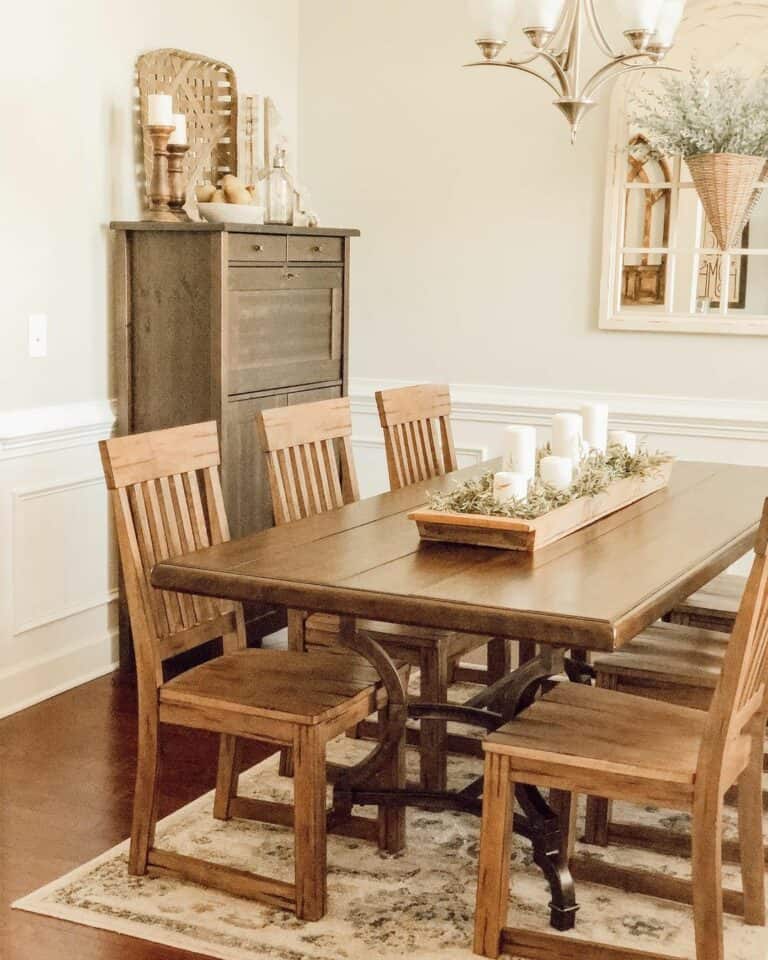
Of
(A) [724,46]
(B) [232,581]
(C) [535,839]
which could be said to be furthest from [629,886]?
(A) [724,46]

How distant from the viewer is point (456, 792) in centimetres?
297

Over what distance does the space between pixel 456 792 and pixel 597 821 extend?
405 mm

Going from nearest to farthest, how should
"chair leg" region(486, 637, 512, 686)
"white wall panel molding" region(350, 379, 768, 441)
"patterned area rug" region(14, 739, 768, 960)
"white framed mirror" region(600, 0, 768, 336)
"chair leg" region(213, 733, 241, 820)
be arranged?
"patterned area rug" region(14, 739, 768, 960) < "chair leg" region(213, 733, 241, 820) < "chair leg" region(486, 637, 512, 686) < "white framed mirror" region(600, 0, 768, 336) < "white wall panel molding" region(350, 379, 768, 441)

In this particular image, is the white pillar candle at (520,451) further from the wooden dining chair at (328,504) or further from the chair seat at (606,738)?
the chair seat at (606,738)

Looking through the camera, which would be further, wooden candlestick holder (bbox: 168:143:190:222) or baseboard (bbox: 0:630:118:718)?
wooden candlestick holder (bbox: 168:143:190:222)

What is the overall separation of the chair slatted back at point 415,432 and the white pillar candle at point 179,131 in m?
1.10

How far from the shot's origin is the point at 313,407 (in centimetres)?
360

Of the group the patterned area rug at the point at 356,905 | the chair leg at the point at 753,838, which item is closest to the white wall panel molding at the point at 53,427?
the patterned area rug at the point at 356,905

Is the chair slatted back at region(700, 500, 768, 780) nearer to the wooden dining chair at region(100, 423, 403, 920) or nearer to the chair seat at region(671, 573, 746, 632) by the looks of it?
the wooden dining chair at region(100, 423, 403, 920)

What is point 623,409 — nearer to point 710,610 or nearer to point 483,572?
point 710,610

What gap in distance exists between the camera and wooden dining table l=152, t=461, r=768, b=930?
239 centimetres

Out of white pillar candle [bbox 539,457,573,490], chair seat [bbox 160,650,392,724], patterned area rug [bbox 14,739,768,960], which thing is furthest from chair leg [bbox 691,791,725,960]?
white pillar candle [bbox 539,457,573,490]

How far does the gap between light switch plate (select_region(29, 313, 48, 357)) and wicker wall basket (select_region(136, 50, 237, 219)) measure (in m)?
0.63

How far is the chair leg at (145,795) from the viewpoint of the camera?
289 centimetres
